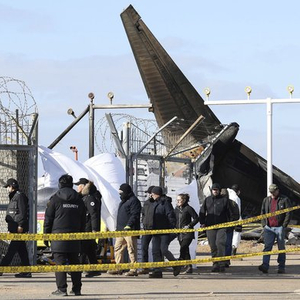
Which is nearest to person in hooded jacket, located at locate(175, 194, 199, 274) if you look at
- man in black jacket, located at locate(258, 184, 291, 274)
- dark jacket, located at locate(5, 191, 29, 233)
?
man in black jacket, located at locate(258, 184, 291, 274)

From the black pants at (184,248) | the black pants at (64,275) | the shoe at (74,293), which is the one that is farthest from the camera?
the black pants at (184,248)

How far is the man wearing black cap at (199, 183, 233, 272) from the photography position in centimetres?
1852

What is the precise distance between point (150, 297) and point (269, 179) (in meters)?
17.0

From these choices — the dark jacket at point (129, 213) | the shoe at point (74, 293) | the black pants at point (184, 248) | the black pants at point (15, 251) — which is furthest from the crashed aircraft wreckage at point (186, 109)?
the shoe at point (74, 293)

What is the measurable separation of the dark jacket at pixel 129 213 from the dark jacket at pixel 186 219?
3.77ft

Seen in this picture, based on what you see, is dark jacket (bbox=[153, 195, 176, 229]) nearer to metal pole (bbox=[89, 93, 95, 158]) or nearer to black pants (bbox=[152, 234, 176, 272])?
black pants (bbox=[152, 234, 176, 272])

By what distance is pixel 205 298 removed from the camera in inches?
523

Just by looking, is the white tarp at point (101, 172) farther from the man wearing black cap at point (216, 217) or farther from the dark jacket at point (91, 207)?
the man wearing black cap at point (216, 217)

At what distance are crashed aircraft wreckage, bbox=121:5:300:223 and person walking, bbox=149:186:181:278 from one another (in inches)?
599

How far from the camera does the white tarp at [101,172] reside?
19.1 m

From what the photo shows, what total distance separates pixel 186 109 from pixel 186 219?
1831 centimetres

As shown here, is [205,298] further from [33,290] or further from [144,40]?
[144,40]

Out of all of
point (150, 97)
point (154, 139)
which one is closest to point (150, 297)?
point (154, 139)

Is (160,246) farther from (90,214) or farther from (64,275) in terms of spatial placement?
(64,275)
